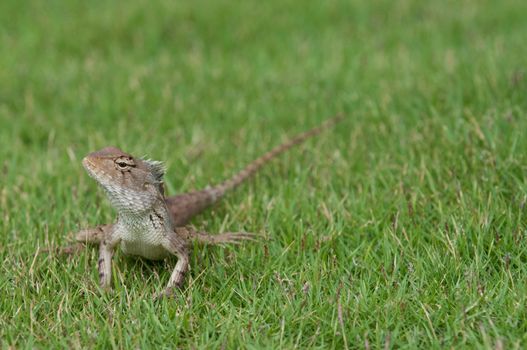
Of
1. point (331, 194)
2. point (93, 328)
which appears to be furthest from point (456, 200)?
point (93, 328)

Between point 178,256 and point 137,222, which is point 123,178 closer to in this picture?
point 137,222

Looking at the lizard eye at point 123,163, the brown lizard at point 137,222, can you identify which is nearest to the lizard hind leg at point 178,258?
the brown lizard at point 137,222

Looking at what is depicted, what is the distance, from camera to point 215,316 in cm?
382

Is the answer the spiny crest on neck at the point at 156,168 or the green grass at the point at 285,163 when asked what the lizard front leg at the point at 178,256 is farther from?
the spiny crest on neck at the point at 156,168

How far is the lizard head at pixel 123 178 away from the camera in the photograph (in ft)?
13.3

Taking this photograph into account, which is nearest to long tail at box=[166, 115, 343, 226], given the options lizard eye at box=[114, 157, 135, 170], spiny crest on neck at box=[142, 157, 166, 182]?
spiny crest on neck at box=[142, 157, 166, 182]

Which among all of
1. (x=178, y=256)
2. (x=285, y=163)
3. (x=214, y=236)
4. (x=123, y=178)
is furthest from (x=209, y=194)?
(x=123, y=178)

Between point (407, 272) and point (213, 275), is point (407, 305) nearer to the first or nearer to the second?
point (407, 272)

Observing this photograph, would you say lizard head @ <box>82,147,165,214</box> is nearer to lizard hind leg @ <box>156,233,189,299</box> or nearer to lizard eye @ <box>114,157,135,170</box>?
lizard eye @ <box>114,157,135,170</box>

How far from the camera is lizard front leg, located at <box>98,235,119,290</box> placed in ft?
13.8

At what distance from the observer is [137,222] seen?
419cm

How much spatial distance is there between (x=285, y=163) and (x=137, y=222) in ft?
6.08

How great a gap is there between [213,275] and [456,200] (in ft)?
5.24

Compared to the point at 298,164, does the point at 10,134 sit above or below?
above
